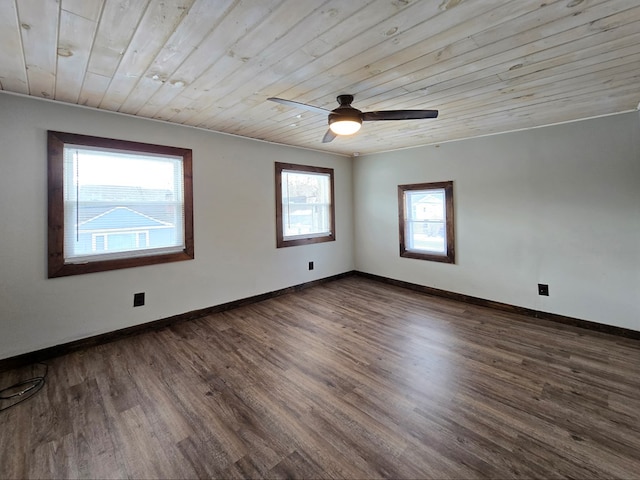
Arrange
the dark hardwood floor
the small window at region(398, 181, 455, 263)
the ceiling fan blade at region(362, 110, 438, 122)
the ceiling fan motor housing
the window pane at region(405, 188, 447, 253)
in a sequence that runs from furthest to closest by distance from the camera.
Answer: the window pane at region(405, 188, 447, 253), the small window at region(398, 181, 455, 263), the ceiling fan motor housing, the ceiling fan blade at region(362, 110, 438, 122), the dark hardwood floor

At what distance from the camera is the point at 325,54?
6.09 ft

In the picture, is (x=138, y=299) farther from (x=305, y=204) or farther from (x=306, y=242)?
(x=305, y=204)

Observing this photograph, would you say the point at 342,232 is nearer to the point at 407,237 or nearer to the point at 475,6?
the point at 407,237

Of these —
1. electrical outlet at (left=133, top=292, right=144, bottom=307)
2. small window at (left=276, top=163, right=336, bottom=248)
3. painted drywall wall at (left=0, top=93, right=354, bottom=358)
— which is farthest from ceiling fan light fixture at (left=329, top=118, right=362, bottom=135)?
electrical outlet at (left=133, top=292, right=144, bottom=307)

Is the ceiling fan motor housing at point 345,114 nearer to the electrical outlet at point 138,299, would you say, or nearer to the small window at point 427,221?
the small window at point 427,221

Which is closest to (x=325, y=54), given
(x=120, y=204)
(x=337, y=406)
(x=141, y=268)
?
(x=337, y=406)

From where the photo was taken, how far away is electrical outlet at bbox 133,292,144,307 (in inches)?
126

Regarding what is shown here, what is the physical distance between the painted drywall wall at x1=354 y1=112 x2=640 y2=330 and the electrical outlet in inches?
154

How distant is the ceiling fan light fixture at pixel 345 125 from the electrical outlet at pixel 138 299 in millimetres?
2768

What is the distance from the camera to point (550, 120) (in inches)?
128

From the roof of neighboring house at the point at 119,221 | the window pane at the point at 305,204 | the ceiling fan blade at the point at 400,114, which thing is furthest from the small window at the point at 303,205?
the ceiling fan blade at the point at 400,114

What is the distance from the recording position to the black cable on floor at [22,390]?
7.02 ft

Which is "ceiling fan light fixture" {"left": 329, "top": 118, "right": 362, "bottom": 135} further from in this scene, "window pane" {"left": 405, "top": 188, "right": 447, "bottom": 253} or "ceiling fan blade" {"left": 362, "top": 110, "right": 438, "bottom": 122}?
"window pane" {"left": 405, "top": 188, "right": 447, "bottom": 253}

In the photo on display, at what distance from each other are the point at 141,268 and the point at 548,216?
4.84m
